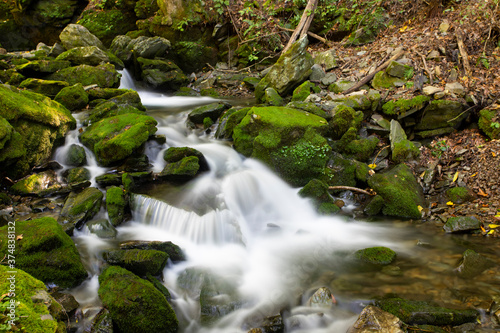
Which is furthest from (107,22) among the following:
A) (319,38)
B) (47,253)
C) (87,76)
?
(47,253)

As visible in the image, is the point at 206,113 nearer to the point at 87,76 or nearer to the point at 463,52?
the point at 87,76

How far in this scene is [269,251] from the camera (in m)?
5.50

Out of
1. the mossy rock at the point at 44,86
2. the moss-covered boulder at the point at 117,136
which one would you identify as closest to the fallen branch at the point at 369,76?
the moss-covered boulder at the point at 117,136

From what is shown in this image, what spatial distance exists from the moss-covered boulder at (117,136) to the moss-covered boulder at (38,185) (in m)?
1.04

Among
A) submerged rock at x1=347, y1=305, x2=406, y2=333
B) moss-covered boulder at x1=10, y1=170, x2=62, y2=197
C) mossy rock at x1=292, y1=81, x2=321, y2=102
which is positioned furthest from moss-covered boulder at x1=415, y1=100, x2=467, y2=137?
moss-covered boulder at x1=10, y1=170, x2=62, y2=197

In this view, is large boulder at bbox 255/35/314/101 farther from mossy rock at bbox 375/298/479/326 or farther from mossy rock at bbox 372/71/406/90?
mossy rock at bbox 375/298/479/326

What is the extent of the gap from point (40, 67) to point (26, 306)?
35.3ft

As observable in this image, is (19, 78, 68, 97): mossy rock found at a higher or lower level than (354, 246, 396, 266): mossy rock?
higher

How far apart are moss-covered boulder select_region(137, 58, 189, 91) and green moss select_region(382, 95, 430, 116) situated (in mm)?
8831

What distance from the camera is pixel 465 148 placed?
6949 mm

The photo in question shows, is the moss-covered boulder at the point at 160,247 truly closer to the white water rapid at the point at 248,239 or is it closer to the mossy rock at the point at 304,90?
the white water rapid at the point at 248,239

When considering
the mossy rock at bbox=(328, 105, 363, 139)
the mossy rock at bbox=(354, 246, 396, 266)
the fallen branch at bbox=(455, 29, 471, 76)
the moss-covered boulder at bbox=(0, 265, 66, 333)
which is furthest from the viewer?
the fallen branch at bbox=(455, 29, 471, 76)

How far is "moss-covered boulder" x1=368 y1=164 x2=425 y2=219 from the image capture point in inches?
242

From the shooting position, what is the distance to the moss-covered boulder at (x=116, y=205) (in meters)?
5.56
